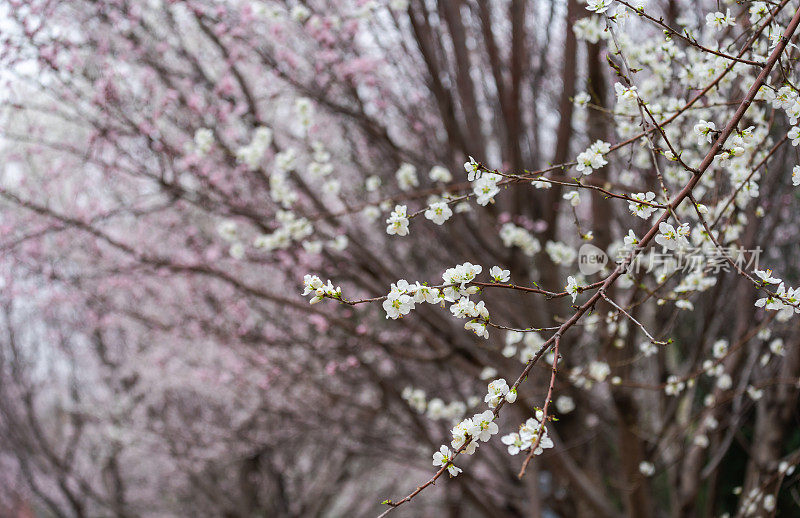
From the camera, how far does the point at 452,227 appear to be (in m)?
4.03

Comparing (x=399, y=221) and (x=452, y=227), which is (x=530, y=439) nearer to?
(x=399, y=221)

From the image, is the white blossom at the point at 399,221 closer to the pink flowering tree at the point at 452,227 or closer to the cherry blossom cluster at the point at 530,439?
the pink flowering tree at the point at 452,227

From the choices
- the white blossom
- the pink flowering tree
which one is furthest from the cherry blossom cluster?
the white blossom

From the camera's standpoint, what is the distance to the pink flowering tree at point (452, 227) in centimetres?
220

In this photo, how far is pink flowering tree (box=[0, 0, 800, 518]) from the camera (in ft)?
7.21

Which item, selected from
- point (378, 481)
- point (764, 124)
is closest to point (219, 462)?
point (378, 481)

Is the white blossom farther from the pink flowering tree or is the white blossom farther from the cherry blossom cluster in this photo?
the cherry blossom cluster

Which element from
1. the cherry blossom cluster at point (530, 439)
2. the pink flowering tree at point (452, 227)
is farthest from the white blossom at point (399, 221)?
the cherry blossom cluster at point (530, 439)

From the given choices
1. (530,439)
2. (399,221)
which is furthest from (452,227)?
(530,439)

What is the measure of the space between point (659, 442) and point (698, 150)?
1.87 metres

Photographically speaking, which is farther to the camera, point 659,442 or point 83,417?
point 83,417

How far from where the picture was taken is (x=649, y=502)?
394cm

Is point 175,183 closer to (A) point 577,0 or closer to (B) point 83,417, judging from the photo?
(A) point 577,0

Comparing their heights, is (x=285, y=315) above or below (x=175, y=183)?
above
